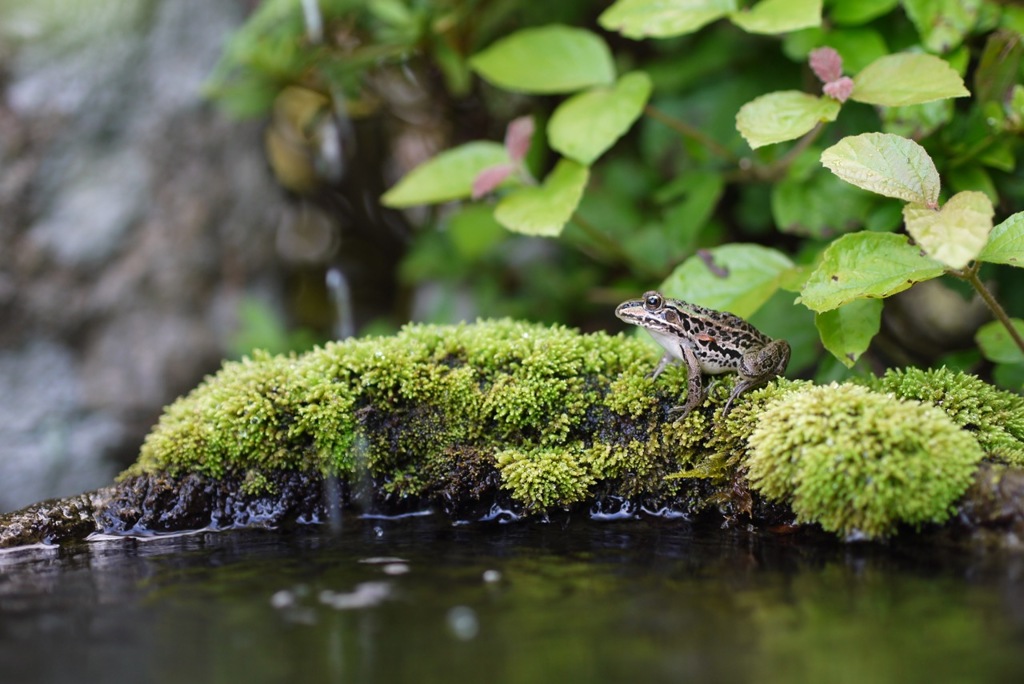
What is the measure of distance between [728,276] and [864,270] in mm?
705

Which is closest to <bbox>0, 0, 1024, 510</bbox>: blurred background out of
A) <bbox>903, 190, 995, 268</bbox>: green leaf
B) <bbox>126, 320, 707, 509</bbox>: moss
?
<bbox>126, 320, 707, 509</bbox>: moss

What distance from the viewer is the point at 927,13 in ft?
10.7

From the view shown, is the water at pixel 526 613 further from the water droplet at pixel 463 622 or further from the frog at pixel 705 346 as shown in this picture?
the frog at pixel 705 346

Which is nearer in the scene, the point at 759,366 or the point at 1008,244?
the point at 1008,244

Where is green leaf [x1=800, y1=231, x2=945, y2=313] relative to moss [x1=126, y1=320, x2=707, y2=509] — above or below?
above

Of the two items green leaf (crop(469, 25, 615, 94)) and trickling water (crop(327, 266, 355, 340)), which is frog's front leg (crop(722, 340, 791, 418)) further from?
trickling water (crop(327, 266, 355, 340))

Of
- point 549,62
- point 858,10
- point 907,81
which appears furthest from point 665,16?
point 907,81

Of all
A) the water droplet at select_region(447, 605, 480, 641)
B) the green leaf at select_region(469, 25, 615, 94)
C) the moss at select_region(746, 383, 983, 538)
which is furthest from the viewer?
the green leaf at select_region(469, 25, 615, 94)

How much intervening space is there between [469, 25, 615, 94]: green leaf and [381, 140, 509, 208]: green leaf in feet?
1.01

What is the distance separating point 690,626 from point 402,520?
4.43 feet

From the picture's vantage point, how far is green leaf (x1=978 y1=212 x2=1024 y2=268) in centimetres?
249

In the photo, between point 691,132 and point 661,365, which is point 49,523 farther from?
point 691,132

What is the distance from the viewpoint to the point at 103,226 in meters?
5.02

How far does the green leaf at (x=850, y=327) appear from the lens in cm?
280
